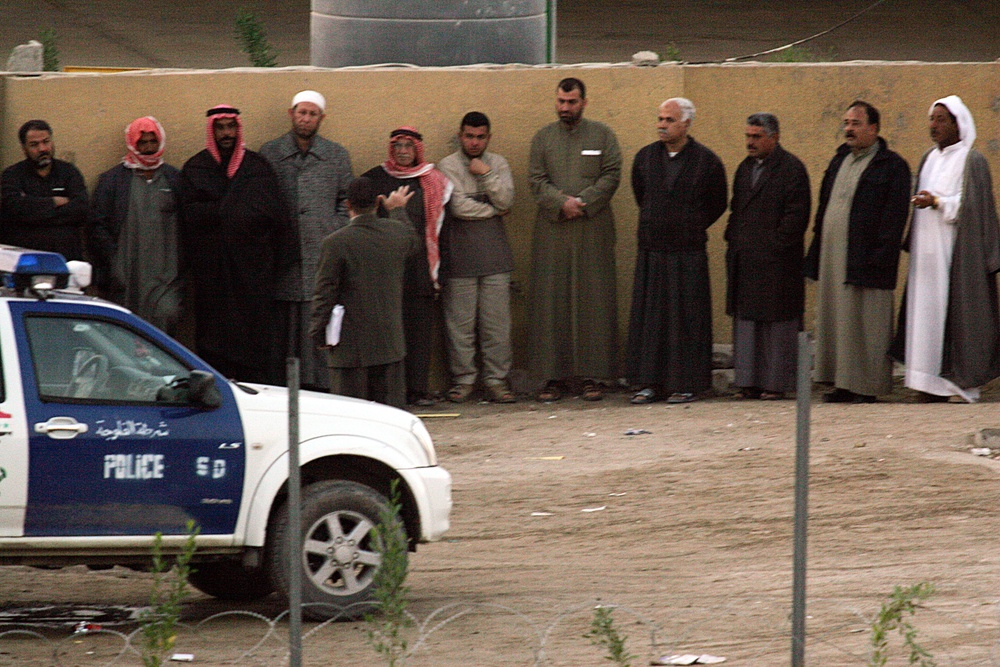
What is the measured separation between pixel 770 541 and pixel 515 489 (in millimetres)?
1945

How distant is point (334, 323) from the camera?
1031cm

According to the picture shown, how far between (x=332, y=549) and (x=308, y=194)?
18.1 ft

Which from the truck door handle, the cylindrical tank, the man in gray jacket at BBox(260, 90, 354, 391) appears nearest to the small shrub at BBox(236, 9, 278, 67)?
the cylindrical tank

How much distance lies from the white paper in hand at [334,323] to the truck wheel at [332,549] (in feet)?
9.16

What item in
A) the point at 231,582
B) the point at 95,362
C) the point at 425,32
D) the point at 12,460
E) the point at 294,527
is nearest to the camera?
the point at 294,527

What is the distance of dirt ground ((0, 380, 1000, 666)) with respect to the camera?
23.6 ft

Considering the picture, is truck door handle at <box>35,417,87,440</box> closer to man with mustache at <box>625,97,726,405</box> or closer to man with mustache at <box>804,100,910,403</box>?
man with mustache at <box>625,97,726,405</box>

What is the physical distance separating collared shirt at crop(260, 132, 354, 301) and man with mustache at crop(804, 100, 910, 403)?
11.6 feet

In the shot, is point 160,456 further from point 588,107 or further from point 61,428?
point 588,107

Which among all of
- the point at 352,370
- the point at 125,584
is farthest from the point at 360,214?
the point at 125,584

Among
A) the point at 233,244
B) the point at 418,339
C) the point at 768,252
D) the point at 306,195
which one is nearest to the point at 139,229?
the point at 233,244

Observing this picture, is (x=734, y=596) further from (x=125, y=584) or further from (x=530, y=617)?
(x=125, y=584)

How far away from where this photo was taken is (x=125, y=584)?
28.4ft

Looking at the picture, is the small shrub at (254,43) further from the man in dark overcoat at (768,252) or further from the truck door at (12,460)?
the truck door at (12,460)
